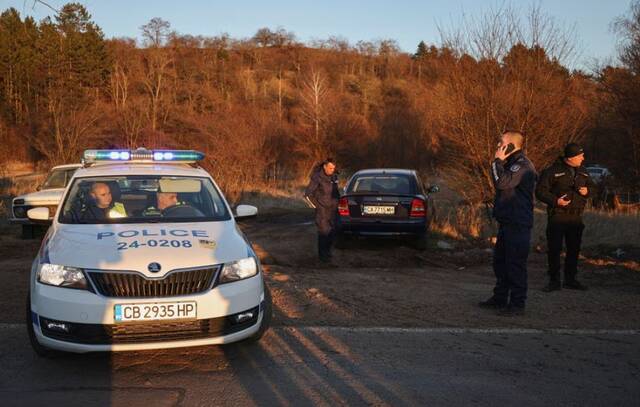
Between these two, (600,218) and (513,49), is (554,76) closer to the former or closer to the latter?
(513,49)

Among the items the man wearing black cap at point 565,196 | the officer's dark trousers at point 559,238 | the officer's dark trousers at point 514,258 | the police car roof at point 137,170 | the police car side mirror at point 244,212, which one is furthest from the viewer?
the officer's dark trousers at point 559,238

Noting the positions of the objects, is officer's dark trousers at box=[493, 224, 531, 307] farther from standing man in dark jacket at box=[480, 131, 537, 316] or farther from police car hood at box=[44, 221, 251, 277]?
police car hood at box=[44, 221, 251, 277]

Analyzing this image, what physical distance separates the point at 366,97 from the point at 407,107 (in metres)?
23.4

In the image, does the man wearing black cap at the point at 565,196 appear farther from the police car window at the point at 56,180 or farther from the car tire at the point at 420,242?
the police car window at the point at 56,180

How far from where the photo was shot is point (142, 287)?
4.39 m

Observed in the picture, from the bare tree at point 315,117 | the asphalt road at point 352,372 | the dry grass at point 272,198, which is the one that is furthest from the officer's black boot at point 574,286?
the bare tree at point 315,117

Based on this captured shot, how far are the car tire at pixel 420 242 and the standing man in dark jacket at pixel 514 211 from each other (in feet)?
14.3

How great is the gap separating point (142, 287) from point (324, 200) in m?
5.42

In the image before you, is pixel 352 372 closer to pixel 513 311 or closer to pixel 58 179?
pixel 513 311

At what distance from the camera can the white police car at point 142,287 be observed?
432cm

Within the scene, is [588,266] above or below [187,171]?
below

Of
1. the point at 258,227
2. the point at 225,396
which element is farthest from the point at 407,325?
the point at 258,227

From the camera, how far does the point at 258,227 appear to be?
1580 centimetres

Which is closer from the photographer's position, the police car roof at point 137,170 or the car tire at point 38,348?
the car tire at point 38,348
